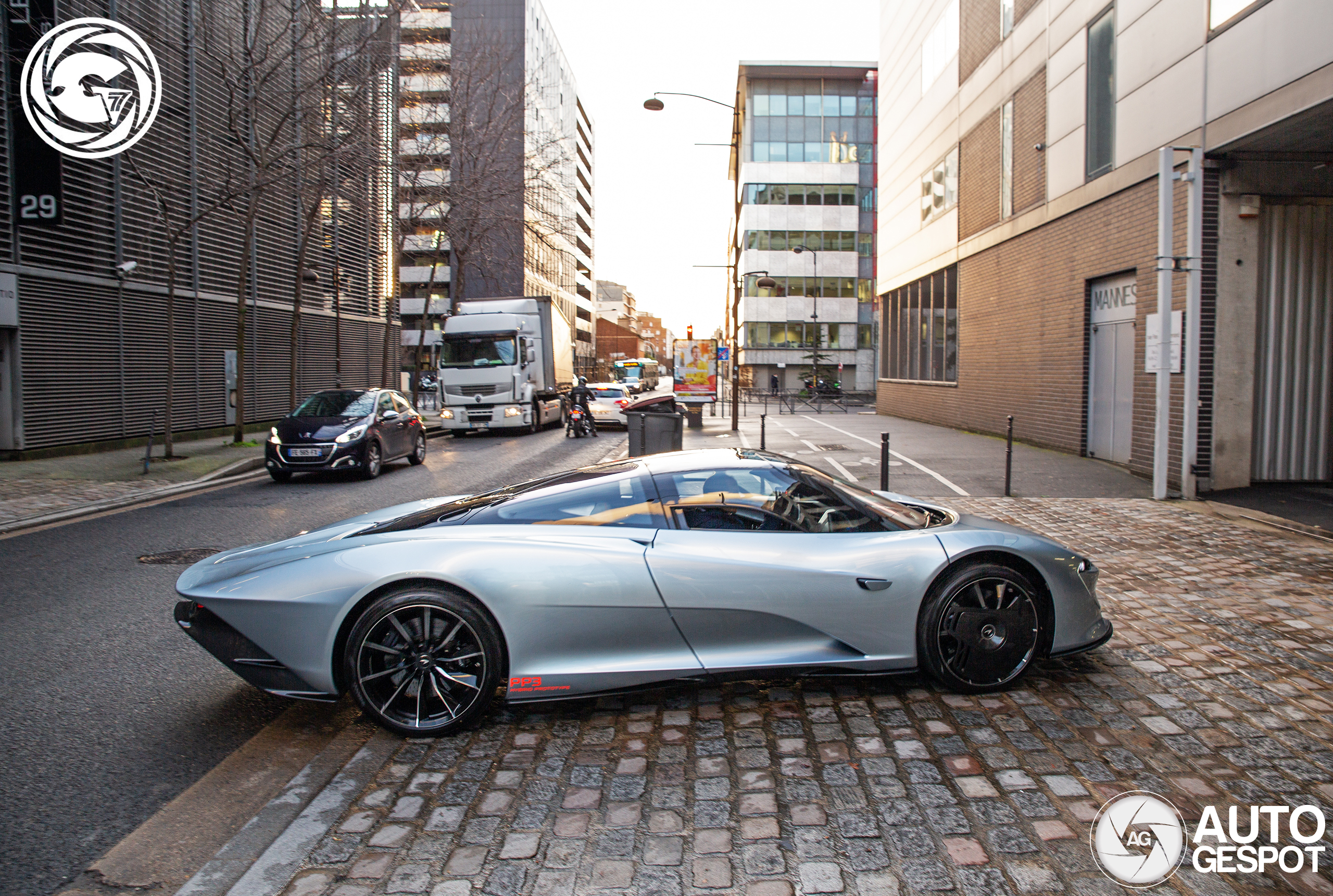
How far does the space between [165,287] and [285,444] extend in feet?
29.2

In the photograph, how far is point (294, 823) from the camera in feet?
10.0

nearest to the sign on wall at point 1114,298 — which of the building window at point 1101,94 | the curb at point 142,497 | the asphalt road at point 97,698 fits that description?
the building window at point 1101,94

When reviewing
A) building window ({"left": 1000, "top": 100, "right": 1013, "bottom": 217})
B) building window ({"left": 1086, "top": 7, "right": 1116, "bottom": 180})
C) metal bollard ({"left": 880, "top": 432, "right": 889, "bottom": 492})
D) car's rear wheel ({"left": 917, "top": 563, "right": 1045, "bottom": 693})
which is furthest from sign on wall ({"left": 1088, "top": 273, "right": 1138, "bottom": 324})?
car's rear wheel ({"left": 917, "top": 563, "right": 1045, "bottom": 693})

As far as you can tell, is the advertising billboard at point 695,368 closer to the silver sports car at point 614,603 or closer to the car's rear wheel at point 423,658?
the silver sports car at point 614,603

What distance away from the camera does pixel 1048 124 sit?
15961mm

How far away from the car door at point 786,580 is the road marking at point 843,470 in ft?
26.4

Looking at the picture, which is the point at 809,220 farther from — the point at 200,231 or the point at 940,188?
the point at 200,231

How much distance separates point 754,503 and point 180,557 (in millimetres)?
6018

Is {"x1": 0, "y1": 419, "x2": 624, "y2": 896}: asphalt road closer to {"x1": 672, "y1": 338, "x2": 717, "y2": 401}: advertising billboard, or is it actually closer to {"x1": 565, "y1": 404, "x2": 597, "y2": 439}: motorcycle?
{"x1": 565, "y1": 404, "x2": 597, "y2": 439}: motorcycle

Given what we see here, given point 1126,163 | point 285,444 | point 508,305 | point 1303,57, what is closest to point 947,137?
point 1126,163

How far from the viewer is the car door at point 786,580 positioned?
378 centimetres

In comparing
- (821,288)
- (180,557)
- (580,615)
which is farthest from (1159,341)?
(821,288)

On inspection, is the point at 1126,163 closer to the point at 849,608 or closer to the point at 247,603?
the point at 849,608

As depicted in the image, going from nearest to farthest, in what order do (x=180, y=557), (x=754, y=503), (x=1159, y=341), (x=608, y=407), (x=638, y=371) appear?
(x=754, y=503)
(x=180, y=557)
(x=1159, y=341)
(x=608, y=407)
(x=638, y=371)
